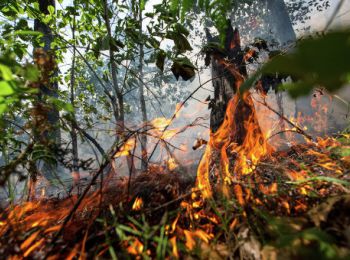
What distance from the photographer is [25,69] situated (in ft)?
3.06

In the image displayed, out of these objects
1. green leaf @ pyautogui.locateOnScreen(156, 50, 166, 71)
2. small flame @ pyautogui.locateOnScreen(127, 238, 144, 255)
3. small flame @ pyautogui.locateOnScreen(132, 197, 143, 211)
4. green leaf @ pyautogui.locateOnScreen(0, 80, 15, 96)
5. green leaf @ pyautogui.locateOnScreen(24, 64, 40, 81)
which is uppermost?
green leaf @ pyautogui.locateOnScreen(156, 50, 166, 71)

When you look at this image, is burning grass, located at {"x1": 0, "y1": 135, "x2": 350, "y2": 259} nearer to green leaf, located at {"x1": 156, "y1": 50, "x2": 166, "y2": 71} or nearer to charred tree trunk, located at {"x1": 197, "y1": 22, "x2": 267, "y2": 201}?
charred tree trunk, located at {"x1": 197, "y1": 22, "x2": 267, "y2": 201}

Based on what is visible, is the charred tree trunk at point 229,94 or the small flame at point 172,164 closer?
the small flame at point 172,164

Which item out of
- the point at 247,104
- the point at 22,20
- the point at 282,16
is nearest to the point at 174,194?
the point at 247,104

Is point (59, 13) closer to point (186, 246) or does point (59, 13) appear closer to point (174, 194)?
point (174, 194)

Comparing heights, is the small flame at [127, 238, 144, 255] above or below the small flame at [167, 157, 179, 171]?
below

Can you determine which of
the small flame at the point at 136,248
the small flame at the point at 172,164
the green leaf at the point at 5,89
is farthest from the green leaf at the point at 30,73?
the small flame at the point at 172,164

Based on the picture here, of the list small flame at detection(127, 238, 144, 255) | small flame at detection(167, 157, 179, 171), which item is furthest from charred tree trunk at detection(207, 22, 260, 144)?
small flame at detection(127, 238, 144, 255)

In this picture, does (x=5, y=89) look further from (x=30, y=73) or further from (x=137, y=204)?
(x=137, y=204)

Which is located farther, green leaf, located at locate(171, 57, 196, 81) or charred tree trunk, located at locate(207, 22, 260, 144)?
charred tree trunk, located at locate(207, 22, 260, 144)

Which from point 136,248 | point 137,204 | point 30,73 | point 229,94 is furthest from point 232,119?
point 30,73

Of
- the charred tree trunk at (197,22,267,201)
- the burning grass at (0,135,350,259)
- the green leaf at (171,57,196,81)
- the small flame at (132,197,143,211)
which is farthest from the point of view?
the charred tree trunk at (197,22,267,201)

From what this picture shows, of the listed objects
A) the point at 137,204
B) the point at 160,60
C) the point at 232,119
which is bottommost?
the point at 137,204

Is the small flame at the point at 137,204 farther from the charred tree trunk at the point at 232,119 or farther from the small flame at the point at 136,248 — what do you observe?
the charred tree trunk at the point at 232,119
